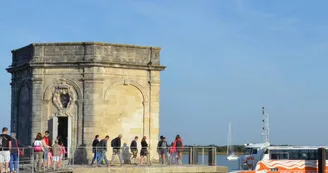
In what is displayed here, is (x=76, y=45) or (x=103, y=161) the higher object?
(x=76, y=45)

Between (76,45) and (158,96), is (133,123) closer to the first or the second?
(158,96)

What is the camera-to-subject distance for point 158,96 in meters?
33.1

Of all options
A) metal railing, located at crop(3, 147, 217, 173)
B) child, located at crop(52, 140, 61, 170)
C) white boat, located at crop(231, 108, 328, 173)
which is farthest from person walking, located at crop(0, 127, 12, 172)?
white boat, located at crop(231, 108, 328, 173)

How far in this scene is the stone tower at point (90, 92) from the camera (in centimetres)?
3136

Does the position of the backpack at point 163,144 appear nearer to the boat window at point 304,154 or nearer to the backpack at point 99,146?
the backpack at point 99,146

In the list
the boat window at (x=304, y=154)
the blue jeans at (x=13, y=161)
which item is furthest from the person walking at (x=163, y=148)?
the boat window at (x=304, y=154)

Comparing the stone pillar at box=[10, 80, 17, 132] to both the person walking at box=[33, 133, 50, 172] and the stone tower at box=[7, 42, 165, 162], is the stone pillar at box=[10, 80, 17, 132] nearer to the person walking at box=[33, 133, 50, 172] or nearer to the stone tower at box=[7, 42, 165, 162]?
the stone tower at box=[7, 42, 165, 162]

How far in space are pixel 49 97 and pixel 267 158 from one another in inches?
632

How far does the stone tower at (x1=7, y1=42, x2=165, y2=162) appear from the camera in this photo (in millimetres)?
31359

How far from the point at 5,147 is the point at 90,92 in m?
9.70

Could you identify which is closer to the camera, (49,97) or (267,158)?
(49,97)

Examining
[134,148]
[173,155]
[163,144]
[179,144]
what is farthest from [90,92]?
[173,155]

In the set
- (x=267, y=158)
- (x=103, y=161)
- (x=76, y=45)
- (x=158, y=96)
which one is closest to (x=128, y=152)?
(x=103, y=161)

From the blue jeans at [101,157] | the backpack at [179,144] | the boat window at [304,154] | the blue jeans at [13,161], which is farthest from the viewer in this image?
the boat window at [304,154]
